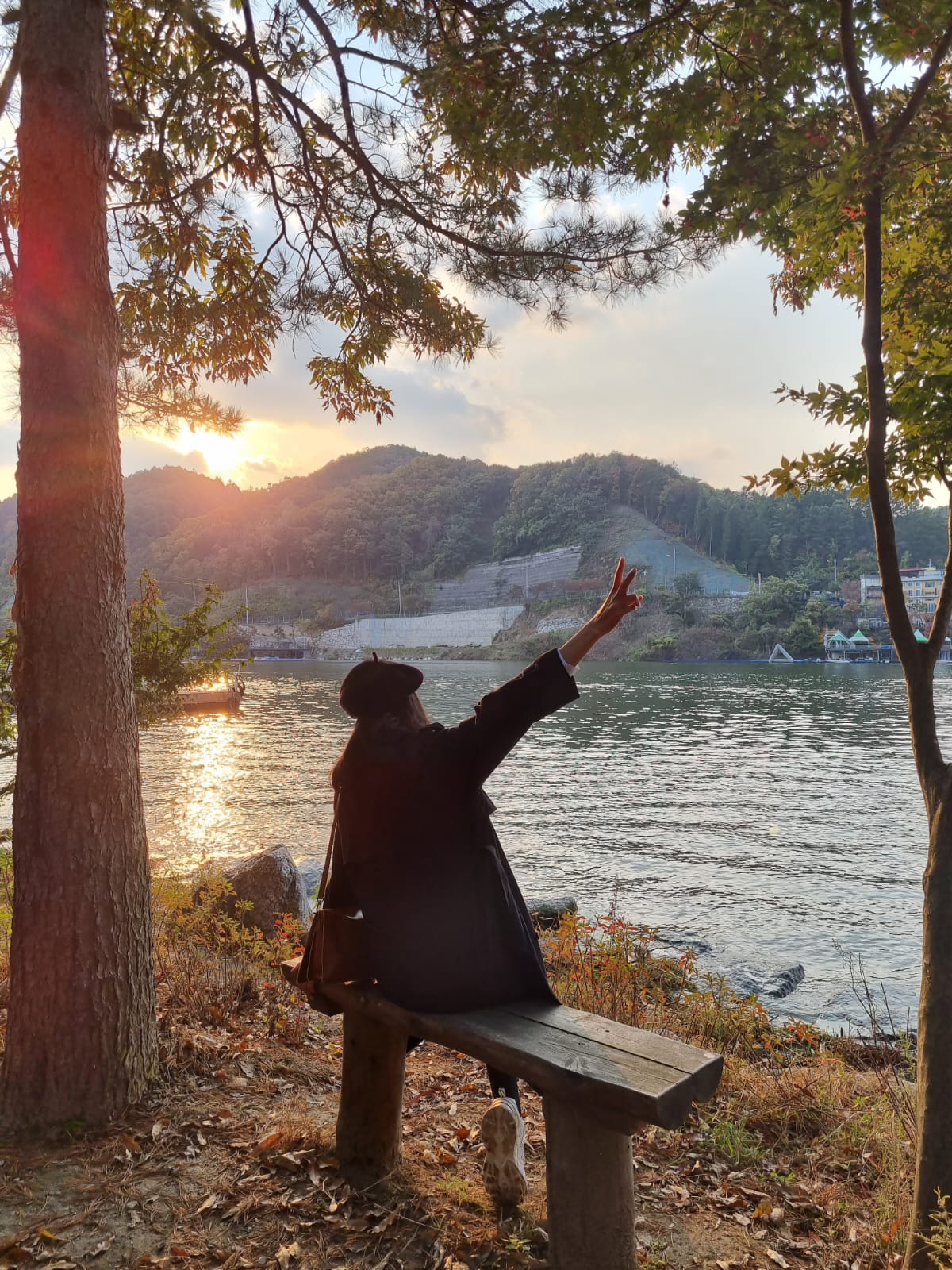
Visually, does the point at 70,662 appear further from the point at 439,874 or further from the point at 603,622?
the point at 603,622

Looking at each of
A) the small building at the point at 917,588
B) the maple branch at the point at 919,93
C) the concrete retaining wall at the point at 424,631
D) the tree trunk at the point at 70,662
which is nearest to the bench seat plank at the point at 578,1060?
the tree trunk at the point at 70,662

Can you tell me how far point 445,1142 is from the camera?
9.16 ft

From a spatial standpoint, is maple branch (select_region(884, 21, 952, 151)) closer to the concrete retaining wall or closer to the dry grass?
the dry grass

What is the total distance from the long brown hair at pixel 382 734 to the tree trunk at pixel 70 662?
985mm

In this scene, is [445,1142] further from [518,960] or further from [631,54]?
[631,54]

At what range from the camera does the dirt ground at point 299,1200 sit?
2127mm

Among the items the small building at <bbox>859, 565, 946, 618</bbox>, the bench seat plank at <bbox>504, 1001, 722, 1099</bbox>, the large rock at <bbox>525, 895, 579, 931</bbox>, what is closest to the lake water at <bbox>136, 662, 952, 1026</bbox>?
the large rock at <bbox>525, 895, 579, 931</bbox>

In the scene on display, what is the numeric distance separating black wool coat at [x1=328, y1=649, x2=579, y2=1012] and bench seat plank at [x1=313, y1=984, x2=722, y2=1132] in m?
0.08

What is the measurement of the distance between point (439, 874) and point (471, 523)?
111644mm

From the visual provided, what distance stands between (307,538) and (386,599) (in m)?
13.4

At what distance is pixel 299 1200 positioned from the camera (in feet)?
7.64

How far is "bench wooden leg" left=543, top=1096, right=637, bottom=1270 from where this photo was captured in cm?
188

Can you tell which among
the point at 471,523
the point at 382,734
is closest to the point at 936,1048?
the point at 382,734

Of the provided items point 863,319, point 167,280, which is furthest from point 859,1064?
point 167,280
